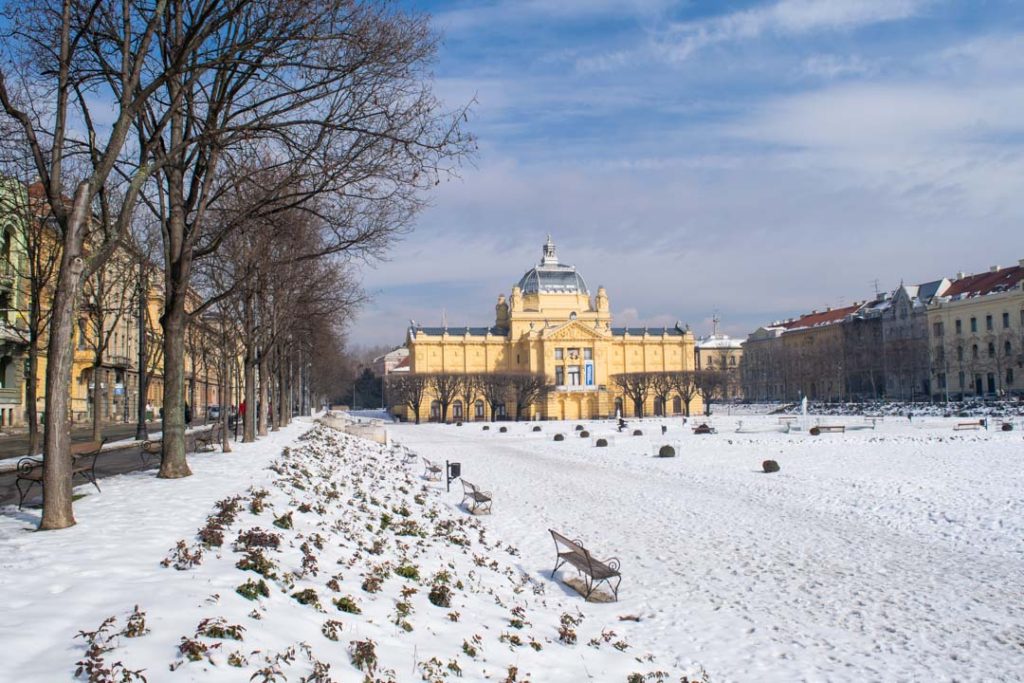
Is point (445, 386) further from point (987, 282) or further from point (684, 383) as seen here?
point (987, 282)

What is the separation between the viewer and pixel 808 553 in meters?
14.0

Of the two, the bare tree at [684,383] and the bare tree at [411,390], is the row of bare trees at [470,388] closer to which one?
the bare tree at [411,390]

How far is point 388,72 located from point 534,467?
2050 cm

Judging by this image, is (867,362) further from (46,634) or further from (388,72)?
(46,634)

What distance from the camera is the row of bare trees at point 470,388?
85.3 meters

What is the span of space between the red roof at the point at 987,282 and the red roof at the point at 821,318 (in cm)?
2302

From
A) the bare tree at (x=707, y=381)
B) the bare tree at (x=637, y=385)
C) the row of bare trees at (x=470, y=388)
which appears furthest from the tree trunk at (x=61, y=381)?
the bare tree at (x=707, y=381)

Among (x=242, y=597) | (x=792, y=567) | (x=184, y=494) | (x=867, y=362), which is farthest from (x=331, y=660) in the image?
(x=867, y=362)

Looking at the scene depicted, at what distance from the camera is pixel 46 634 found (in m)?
5.98

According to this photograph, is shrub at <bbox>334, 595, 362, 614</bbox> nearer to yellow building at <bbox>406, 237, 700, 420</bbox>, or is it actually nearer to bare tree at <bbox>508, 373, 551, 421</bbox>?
bare tree at <bbox>508, 373, 551, 421</bbox>

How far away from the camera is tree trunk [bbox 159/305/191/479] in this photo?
50.2 feet

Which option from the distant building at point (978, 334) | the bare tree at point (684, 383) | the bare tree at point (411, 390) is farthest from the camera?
the bare tree at point (684, 383)

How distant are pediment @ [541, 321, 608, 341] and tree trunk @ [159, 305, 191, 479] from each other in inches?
3489

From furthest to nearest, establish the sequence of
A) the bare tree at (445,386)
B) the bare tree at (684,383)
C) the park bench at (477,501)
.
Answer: the bare tree at (684,383)
the bare tree at (445,386)
the park bench at (477,501)
